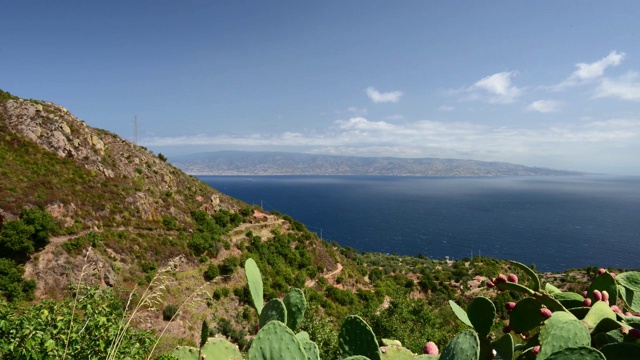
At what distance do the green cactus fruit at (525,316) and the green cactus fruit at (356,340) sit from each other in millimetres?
1505

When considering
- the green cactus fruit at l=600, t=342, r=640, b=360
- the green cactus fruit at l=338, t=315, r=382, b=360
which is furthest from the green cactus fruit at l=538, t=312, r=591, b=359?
the green cactus fruit at l=338, t=315, r=382, b=360

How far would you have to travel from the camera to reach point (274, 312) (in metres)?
3.04

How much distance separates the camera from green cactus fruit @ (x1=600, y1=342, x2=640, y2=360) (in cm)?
222

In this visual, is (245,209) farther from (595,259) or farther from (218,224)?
(595,259)

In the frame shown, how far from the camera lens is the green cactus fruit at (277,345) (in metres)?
2.10

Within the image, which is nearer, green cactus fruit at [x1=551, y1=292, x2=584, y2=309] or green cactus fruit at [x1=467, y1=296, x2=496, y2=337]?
green cactus fruit at [x1=467, y1=296, x2=496, y2=337]

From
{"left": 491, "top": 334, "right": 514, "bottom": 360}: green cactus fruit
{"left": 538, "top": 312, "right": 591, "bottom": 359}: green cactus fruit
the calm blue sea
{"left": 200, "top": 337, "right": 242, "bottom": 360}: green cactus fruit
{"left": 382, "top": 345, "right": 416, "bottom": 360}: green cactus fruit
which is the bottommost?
the calm blue sea

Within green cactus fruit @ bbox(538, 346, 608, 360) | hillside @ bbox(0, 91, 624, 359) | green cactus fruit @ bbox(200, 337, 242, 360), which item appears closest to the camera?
green cactus fruit @ bbox(538, 346, 608, 360)

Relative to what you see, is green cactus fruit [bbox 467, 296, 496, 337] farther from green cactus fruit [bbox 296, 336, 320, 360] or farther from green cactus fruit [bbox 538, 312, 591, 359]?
green cactus fruit [bbox 296, 336, 320, 360]

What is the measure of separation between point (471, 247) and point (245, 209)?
272 ft

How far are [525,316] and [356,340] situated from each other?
5.55 feet

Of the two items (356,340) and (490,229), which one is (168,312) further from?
(490,229)

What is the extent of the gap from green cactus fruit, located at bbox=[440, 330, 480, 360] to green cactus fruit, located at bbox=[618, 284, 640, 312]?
7.90 ft

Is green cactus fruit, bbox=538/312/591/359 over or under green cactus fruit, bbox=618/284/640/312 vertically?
over
